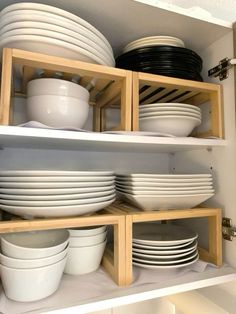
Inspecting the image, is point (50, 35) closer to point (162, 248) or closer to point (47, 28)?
point (47, 28)

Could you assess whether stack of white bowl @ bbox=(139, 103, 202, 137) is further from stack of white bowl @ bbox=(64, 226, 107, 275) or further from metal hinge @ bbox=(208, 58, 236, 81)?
stack of white bowl @ bbox=(64, 226, 107, 275)

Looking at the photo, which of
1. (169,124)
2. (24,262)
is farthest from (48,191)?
(169,124)

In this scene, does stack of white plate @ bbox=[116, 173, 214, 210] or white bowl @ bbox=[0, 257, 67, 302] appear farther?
stack of white plate @ bbox=[116, 173, 214, 210]

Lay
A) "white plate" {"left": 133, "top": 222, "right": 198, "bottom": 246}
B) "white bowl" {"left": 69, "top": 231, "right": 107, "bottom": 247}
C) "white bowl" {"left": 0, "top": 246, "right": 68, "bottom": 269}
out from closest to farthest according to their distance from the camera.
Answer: "white bowl" {"left": 0, "top": 246, "right": 68, "bottom": 269} → "white bowl" {"left": 69, "top": 231, "right": 107, "bottom": 247} → "white plate" {"left": 133, "top": 222, "right": 198, "bottom": 246}

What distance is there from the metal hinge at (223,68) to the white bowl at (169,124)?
0.51 ft

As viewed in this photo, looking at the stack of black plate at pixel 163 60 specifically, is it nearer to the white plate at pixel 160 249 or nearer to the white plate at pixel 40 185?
the white plate at pixel 40 185

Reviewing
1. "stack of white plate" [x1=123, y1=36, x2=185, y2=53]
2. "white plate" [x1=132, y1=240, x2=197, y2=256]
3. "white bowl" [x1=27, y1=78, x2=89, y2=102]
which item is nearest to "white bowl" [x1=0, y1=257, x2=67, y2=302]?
"white plate" [x1=132, y1=240, x2=197, y2=256]

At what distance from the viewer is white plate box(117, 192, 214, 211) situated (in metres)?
0.57

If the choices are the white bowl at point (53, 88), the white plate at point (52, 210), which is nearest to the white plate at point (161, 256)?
the white plate at point (52, 210)

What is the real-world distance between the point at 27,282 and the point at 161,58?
61 cm

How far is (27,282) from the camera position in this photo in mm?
454

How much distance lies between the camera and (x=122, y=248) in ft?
1.74

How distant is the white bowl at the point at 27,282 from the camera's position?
1.48 feet

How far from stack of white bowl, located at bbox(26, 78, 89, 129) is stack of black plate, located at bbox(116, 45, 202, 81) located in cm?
19
